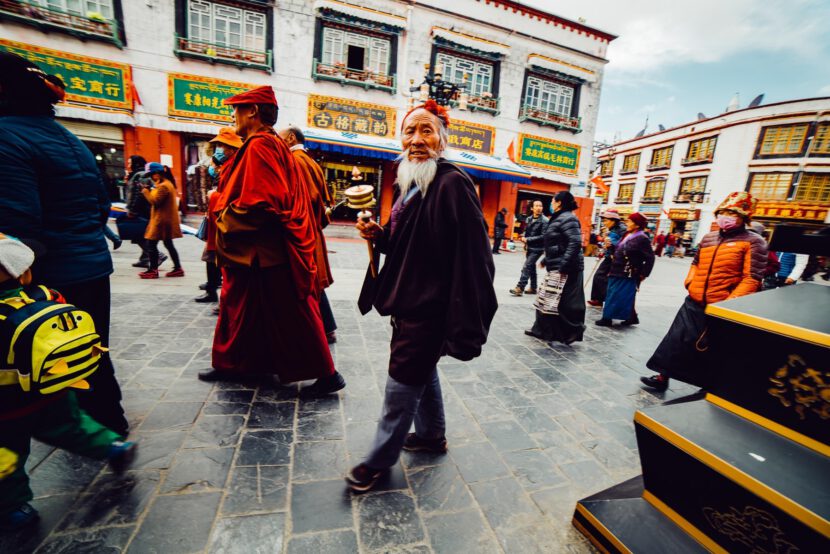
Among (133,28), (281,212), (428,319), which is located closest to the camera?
(428,319)

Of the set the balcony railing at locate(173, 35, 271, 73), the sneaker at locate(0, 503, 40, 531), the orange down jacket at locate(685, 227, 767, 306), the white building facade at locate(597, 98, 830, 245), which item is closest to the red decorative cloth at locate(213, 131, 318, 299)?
the sneaker at locate(0, 503, 40, 531)

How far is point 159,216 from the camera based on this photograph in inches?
217

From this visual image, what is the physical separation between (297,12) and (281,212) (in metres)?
13.7

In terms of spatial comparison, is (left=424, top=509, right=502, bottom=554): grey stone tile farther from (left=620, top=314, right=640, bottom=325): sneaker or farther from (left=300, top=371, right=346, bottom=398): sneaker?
(left=620, top=314, right=640, bottom=325): sneaker

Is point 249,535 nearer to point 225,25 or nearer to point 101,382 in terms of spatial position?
point 101,382

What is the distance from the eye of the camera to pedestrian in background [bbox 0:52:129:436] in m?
1.55

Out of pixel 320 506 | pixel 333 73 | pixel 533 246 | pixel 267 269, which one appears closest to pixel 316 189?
pixel 267 269

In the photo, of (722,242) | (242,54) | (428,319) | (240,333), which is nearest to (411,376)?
(428,319)

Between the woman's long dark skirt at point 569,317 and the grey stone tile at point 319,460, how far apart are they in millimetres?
3232

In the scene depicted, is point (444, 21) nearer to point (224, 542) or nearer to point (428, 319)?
point (428, 319)

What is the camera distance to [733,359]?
4.70 ft

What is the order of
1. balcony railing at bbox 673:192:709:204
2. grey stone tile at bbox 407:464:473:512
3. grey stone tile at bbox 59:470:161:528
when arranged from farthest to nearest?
1. balcony railing at bbox 673:192:709:204
2. grey stone tile at bbox 407:464:473:512
3. grey stone tile at bbox 59:470:161:528

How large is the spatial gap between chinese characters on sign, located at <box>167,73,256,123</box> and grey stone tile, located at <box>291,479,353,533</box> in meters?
13.3

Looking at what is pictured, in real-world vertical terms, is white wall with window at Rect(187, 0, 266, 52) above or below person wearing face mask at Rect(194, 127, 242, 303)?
above
